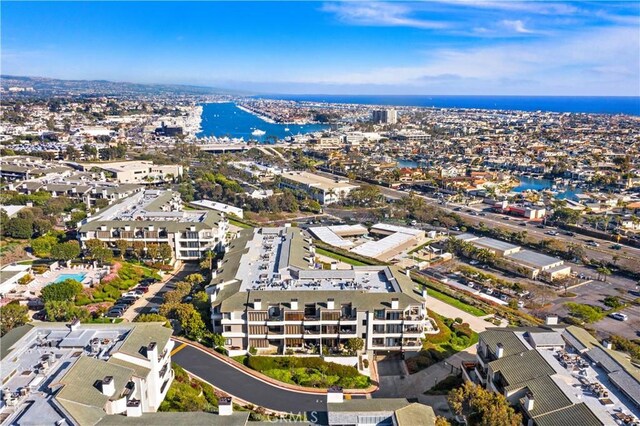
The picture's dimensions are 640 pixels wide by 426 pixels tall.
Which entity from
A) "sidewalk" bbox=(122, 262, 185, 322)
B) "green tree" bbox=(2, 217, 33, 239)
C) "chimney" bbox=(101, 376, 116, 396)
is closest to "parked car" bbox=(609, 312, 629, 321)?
"sidewalk" bbox=(122, 262, 185, 322)

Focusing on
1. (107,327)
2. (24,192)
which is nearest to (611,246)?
(107,327)

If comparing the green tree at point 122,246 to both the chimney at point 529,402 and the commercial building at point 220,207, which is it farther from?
the chimney at point 529,402

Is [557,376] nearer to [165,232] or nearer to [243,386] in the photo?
[243,386]

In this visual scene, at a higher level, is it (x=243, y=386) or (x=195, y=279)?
(x=195, y=279)

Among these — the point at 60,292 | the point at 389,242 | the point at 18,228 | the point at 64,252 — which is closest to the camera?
the point at 60,292

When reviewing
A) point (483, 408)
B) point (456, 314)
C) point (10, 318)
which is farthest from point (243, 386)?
point (456, 314)

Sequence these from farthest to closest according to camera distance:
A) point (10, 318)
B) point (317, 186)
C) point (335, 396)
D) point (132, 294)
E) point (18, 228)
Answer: point (317, 186)
point (18, 228)
point (132, 294)
point (10, 318)
point (335, 396)
